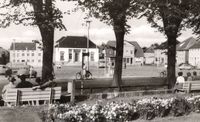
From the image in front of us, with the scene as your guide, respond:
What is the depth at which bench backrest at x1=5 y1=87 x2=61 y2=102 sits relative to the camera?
13672 millimetres

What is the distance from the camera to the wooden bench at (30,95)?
13.7 m

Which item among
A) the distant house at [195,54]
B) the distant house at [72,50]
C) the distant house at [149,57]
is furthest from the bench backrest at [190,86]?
the distant house at [149,57]

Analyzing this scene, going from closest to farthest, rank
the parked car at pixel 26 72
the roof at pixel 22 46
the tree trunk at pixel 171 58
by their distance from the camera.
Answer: the parked car at pixel 26 72 < the tree trunk at pixel 171 58 < the roof at pixel 22 46

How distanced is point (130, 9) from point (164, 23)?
312 cm

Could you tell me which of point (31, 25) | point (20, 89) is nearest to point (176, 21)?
point (31, 25)

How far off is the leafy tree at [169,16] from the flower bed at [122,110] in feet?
22.9

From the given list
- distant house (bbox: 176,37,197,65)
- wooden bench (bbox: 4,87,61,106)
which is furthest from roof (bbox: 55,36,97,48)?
wooden bench (bbox: 4,87,61,106)

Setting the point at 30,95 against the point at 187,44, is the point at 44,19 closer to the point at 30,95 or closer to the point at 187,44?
the point at 30,95

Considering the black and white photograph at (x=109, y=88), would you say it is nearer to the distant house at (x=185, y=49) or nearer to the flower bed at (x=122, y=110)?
the flower bed at (x=122, y=110)

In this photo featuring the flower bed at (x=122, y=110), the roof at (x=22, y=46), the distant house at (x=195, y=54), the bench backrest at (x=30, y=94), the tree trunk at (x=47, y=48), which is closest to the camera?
the flower bed at (x=122, y=110)

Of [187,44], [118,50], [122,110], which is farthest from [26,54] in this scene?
[122,110]

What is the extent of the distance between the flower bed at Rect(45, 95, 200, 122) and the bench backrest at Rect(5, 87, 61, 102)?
382 centimetres

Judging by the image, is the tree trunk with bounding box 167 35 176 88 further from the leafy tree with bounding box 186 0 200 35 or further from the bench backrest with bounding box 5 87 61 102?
the bench backrest with bounding box 5 87 61 102

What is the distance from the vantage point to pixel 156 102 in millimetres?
11438
